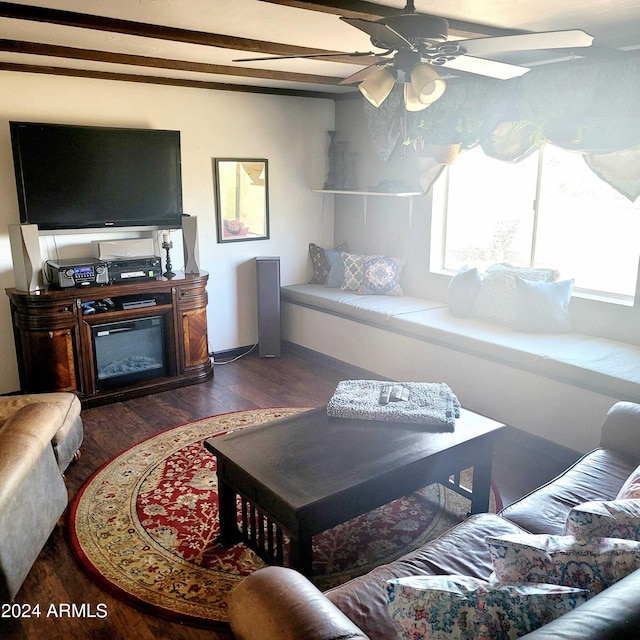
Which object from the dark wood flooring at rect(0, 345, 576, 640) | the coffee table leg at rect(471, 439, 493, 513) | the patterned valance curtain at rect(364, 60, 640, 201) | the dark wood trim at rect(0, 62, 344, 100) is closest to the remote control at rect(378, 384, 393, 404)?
the coffee table leg at rect(471, 439, 493, 513)

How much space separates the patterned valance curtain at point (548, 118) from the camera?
3.44 m

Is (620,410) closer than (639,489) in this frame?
No

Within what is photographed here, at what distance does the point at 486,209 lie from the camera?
4617mm

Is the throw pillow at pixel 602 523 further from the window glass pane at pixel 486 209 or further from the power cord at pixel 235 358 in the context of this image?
the power cord at pixel 235 358

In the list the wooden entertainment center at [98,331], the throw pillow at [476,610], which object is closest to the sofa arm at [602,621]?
the throw pillow at [476,610]

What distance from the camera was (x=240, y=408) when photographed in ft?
13.9

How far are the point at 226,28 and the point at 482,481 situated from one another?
264 cm

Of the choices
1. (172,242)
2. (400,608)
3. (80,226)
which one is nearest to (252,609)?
(400,608)

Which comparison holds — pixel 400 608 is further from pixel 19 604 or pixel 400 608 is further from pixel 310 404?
pixel 310 404

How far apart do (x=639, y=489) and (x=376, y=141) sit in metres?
3.86

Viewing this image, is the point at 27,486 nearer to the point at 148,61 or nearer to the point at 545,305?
the point at 148,61

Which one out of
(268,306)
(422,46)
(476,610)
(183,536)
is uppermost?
(422,46)

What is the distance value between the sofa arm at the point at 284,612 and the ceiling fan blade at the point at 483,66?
2.08m

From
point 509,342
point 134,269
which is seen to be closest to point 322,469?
point 509,342
